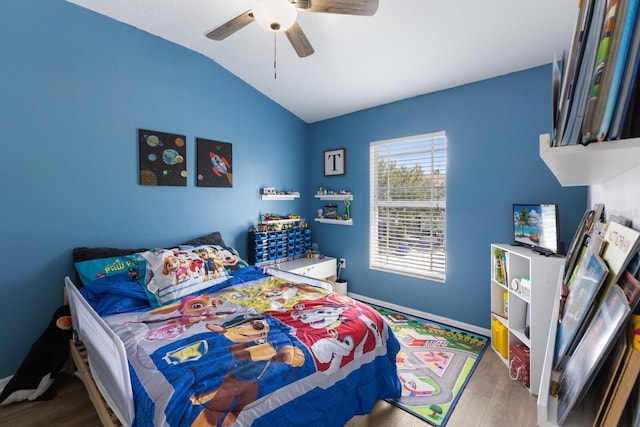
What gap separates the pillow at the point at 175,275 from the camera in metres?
2.19

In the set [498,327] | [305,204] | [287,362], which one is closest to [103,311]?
[287,362]

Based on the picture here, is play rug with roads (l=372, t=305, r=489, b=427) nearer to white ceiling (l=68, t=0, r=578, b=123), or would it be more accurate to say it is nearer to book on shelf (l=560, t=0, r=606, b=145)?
book on shelf (l=560, t=0, r=606, b=145)

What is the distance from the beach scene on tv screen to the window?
0.73 m

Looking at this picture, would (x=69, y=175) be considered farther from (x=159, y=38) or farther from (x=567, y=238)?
(x=567, y=238)

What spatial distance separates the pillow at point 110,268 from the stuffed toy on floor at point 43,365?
283 mm

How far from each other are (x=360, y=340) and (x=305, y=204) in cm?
279

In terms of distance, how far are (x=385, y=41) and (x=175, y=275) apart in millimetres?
2533

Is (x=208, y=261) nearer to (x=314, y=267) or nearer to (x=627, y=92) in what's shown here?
(x=314, y=267)

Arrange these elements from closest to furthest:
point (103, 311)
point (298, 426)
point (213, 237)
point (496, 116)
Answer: point (298, 426), point (103, 311), point (496, 116), point (213, 237)

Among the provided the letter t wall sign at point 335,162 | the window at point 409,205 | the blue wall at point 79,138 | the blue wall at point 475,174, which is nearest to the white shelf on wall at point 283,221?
the blue wall at point 79,138

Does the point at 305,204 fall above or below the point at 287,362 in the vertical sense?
above

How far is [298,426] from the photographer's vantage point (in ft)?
4.15

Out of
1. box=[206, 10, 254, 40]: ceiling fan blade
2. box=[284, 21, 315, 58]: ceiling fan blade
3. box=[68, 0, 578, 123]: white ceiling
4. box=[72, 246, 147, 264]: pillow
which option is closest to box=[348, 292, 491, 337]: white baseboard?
box=[68, 0, 578, 123]: white ceiling

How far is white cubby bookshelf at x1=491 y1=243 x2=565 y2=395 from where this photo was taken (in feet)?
6.54
